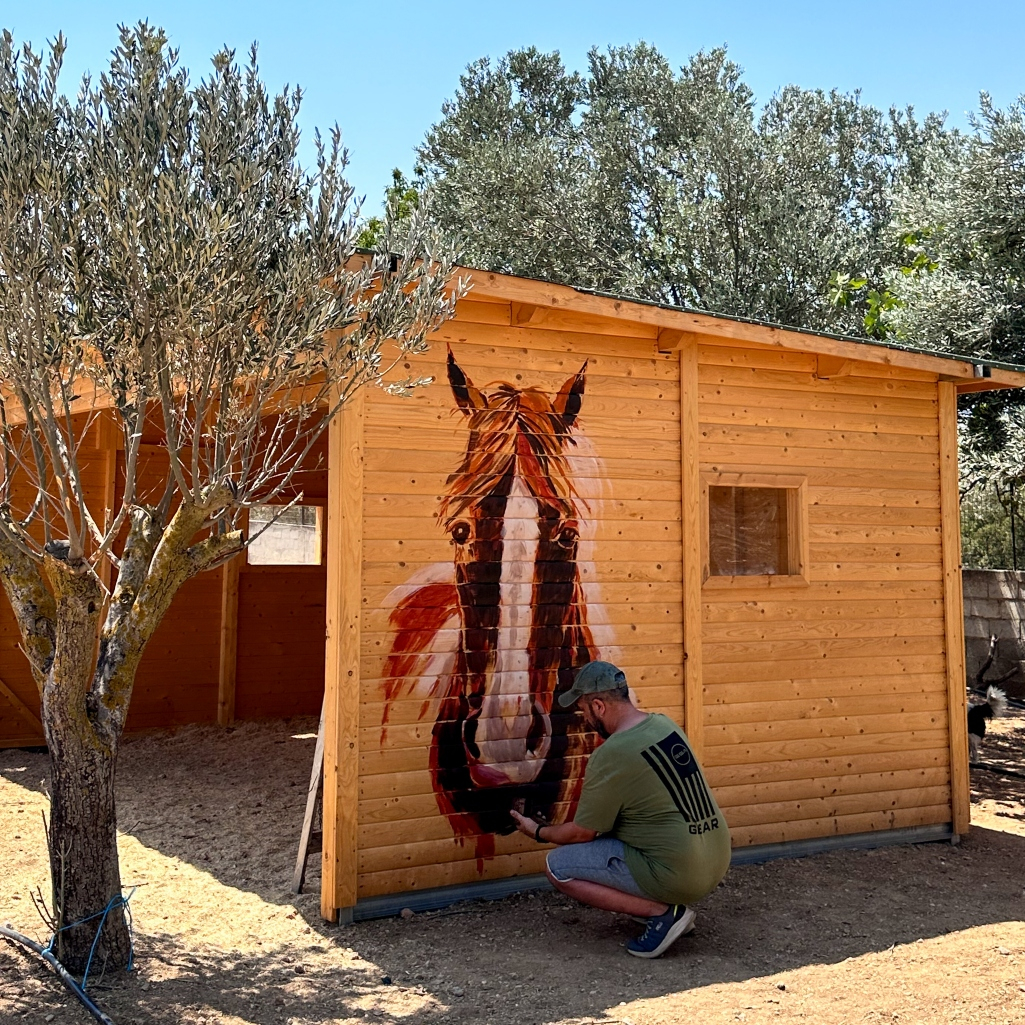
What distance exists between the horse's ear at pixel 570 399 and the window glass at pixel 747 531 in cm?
115

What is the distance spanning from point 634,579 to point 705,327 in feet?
5.28

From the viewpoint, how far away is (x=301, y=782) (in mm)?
8438

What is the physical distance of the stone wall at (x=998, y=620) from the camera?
38.8 feet

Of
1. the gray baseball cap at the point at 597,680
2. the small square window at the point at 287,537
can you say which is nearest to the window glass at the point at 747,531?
the gray baseball cap at the point at 597,680

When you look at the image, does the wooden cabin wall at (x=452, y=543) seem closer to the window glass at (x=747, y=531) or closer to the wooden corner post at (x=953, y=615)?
the window glass at (x=747, y=531)

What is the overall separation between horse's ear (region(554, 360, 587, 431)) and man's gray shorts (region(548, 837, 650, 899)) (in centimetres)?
241

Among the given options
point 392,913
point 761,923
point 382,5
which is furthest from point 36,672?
point 382,5

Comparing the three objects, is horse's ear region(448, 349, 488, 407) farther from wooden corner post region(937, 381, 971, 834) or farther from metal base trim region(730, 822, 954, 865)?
wooden corner post region(937, 381, 971, 834)

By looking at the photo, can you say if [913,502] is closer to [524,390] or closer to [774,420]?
[774,420]

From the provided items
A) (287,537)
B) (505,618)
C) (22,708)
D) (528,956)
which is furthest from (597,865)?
(287,537)

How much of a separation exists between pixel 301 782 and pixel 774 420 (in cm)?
473

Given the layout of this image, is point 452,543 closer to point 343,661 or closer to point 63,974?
point 343,661

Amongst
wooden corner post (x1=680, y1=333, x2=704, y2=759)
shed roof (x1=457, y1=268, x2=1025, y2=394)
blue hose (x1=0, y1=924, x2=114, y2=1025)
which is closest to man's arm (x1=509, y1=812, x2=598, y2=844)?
wooden corner post (x1=680, y1=333, x2=704, y2=759)

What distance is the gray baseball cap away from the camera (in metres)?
5.00
